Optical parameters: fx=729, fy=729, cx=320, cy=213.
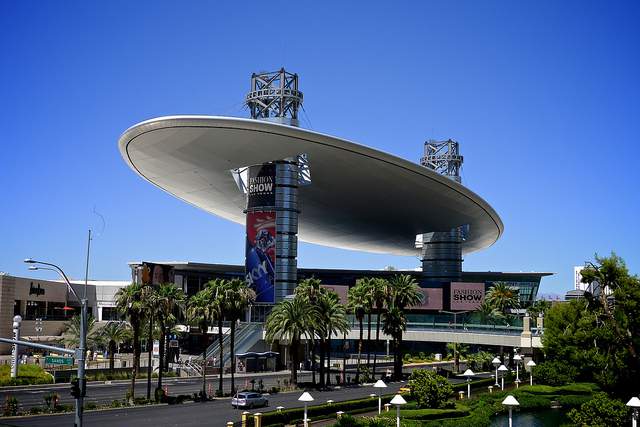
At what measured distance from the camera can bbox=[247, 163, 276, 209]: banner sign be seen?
98.1m

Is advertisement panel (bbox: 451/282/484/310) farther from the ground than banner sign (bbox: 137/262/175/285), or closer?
closer

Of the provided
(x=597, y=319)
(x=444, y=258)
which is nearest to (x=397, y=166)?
(x=444, y=258)

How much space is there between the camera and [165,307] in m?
57.2

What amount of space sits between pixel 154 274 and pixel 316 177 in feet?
103

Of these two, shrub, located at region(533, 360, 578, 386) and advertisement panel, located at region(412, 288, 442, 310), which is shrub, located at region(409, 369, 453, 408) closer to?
shrub, located at region(533, 360, 578, 386)

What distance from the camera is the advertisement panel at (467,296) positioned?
120 m

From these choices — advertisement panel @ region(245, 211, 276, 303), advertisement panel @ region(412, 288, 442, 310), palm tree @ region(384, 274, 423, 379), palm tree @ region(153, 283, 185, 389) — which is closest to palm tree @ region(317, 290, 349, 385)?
palm tree @ region(384, 274, 423, 379)

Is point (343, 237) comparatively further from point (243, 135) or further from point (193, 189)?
point (243, 135)

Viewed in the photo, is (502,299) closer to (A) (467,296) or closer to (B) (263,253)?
(A) (467,296)

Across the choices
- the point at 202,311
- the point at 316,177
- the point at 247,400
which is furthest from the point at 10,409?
the point at 316,177

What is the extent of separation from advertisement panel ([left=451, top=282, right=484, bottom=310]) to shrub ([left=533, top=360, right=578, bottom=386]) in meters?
59.2

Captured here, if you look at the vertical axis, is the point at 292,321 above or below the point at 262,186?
below

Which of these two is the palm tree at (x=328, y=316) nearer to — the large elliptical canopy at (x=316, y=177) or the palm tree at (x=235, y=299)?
the palm tree at (x=235, y=299)

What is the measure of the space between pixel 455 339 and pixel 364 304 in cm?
1913
